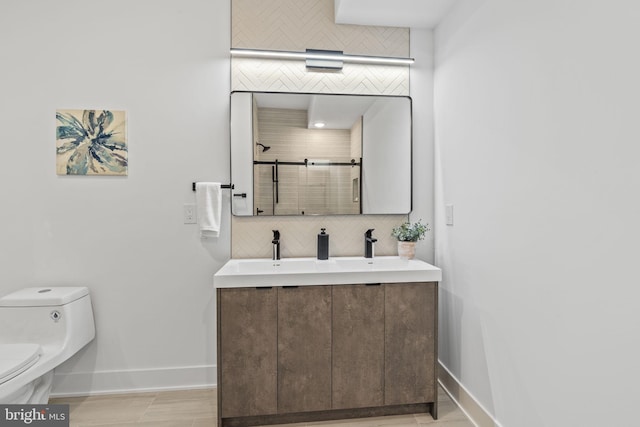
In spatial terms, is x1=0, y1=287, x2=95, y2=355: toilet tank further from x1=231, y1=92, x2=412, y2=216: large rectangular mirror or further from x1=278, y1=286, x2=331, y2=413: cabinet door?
x1=278, y1=286, x2=331, y2=413: cabinet door

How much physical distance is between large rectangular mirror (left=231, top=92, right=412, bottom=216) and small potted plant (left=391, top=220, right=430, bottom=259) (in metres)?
0.17

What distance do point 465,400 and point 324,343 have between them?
94 cm

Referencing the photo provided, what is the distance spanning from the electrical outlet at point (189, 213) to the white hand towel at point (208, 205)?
73mm

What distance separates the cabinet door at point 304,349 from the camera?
177 cm

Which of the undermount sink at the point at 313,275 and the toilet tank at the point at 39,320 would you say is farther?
the toilet tank at the point at 39,320

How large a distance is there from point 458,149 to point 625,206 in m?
1.09

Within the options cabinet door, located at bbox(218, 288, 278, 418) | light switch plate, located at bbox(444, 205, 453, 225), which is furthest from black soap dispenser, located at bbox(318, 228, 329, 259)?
light switch plate, located at bbox(444, 205, 453, 225)

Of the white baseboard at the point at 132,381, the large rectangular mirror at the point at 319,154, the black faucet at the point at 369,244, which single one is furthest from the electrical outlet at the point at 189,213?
the black faucet at the point at 369,244

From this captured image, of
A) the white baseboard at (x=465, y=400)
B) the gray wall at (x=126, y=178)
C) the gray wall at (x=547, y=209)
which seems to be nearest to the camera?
the gray wall at (x=547, y=209)

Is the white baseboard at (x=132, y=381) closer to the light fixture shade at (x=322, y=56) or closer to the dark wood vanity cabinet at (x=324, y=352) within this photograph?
the dark wood vanity cabinet at (x=324, y=352)

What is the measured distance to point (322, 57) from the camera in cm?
226

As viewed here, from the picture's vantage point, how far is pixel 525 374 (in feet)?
4.77

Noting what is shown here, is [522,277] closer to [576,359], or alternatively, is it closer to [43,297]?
[576,359]

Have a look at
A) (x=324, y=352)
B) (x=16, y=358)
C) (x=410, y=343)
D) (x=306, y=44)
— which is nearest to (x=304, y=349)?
(x=324, y=352)
